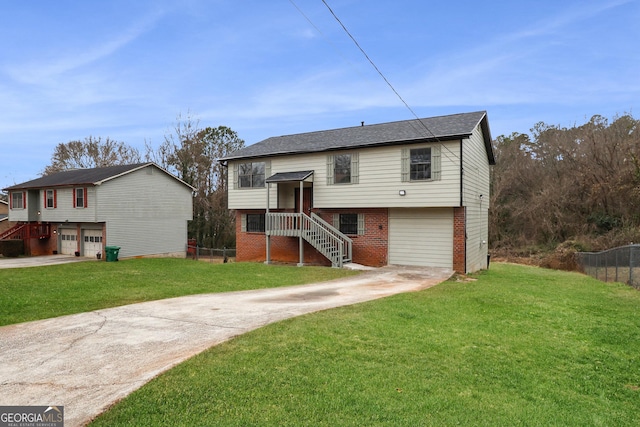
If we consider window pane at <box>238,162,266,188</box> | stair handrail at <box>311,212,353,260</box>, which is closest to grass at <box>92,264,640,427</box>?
stair handrail at <box>311,212,353,260</box>

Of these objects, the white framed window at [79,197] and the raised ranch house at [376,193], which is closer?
the raised ranch house at [376,193]

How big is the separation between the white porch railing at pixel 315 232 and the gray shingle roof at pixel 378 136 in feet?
10.4

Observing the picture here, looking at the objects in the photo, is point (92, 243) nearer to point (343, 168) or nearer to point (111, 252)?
point (111, 252)

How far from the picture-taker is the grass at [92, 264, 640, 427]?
3.53 metres

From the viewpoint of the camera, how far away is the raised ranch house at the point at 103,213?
74.8 ft

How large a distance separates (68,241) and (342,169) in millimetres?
19250

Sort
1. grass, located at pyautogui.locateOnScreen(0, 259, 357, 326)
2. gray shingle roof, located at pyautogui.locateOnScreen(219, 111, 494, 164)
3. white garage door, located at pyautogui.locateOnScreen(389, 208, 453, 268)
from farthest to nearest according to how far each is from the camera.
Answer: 1. white garage door, located at pyautogui.locateOnScreen(389, 208, 453, 268)
2. gray shingle roof, located at pyautogui.locateOnScreen(219, 111, 494, 164)
3. grass, located at pyautogui.locateOnScreen(0, 259, 357, 326)

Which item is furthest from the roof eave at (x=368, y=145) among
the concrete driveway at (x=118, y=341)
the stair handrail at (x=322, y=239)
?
the concrete driveway at (x=118, y=341)

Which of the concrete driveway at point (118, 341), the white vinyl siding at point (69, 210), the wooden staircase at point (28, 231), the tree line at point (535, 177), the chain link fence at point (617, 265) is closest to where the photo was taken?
the concrete driveway at point (118, 341)

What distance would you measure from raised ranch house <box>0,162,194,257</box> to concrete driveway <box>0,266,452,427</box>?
1647cm

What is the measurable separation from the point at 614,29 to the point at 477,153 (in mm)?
6670

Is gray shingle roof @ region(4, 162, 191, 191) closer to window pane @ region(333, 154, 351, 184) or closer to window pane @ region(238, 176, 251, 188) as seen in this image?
window pane @ region(238, 176, 251, 188)

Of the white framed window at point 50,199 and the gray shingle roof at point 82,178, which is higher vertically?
the gray shingle roof at point 82,178

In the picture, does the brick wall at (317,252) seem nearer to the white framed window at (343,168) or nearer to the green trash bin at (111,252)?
the white framed window at (343,168)
